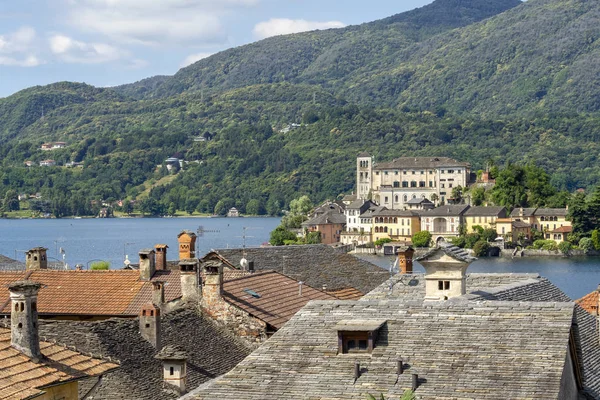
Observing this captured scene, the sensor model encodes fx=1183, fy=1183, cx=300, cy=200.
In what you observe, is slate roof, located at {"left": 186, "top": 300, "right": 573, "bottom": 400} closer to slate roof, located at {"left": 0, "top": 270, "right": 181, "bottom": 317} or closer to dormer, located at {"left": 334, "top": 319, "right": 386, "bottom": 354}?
dormer, located at {"left": 334, "top": 319, "right": 386, "bottom": 354}

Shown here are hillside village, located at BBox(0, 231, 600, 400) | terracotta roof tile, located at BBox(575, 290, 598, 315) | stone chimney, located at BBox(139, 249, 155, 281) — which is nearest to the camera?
hillside village, located at BBox(0, 231, 600, 400)

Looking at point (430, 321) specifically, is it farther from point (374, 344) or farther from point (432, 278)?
point (432, 278)

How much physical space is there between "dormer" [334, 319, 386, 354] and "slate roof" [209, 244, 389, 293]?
2290cm

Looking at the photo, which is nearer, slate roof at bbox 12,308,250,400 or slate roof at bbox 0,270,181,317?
slate roof at bbox 12,308,250,400

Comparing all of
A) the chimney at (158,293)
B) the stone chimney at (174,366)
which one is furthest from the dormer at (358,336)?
the chimney at (158,293)

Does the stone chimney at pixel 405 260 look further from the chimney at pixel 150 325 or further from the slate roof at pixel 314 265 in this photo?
the chimney at pixel 150 325

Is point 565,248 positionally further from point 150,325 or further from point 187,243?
point 150,325

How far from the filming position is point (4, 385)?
15.4 m

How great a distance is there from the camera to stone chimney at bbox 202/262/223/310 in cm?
2690

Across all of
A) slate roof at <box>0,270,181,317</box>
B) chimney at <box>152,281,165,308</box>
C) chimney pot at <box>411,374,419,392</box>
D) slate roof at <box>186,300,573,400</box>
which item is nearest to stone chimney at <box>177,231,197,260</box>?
slate roof at <box>0,270,181,317</box>

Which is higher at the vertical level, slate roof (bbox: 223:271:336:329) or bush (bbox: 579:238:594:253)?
slate roof (bbox: 223:271:336:329)

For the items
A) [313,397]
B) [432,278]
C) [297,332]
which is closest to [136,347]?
[432,278]

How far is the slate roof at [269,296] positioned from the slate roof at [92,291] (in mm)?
1582

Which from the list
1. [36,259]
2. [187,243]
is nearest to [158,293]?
[187,243]
